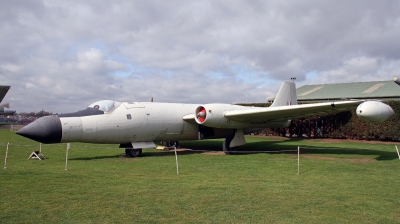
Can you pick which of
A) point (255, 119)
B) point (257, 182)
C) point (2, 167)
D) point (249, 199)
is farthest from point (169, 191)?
point (255, 119)

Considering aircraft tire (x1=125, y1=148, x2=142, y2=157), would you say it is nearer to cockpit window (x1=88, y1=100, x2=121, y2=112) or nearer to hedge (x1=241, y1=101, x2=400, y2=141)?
cockpit window (x1=88, y1=100, x2=121, y2=112)

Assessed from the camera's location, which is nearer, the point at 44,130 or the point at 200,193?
the point at 200,193

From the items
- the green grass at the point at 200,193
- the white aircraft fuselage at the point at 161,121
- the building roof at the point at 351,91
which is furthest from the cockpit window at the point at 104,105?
the building roof at the point at 351,91

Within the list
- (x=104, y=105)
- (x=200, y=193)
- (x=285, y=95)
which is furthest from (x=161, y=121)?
(x=285, y=95)

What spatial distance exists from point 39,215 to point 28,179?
331 centimetres

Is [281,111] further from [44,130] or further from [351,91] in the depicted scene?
[351,91]

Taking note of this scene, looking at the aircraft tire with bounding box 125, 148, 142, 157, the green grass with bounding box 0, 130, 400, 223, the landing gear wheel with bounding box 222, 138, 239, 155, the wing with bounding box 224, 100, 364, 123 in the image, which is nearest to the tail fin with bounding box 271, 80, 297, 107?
the wing with bounding box 224, 100, 364, 123

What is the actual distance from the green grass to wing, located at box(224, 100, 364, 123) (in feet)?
9.16

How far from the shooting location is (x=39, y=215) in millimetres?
5461

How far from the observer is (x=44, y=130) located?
38.3 ft

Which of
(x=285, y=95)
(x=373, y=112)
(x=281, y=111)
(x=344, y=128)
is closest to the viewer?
(x=373, y=112)

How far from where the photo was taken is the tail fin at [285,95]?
63.7ft

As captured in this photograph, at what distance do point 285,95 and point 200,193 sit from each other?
13.7m

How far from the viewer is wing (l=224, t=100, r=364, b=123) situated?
13.3 metres
